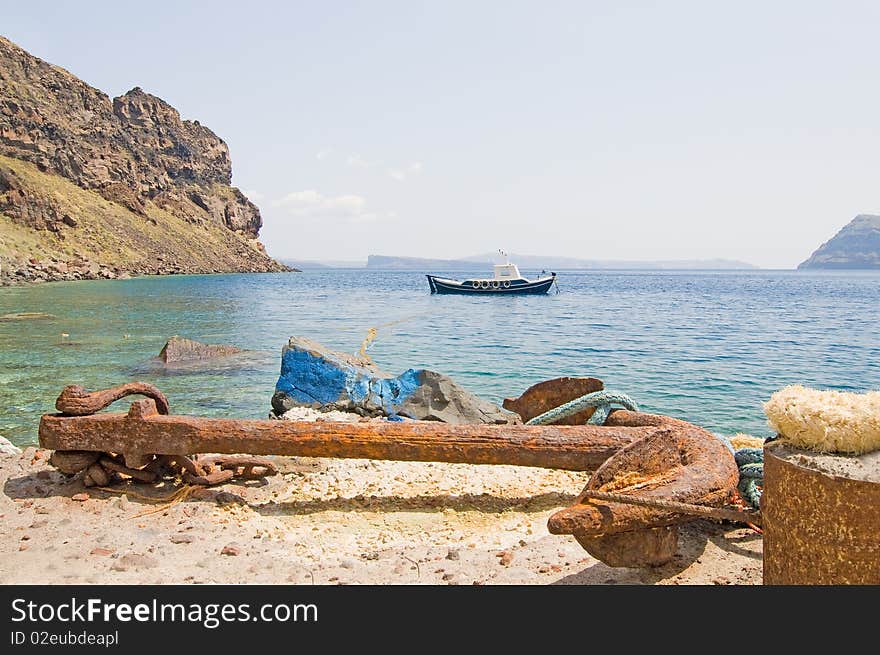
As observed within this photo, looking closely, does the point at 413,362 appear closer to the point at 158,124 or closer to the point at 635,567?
the point at 635,567

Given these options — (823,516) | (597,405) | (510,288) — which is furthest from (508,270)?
(823,516)

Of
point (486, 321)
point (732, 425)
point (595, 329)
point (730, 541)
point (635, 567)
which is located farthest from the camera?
point (486, 321)

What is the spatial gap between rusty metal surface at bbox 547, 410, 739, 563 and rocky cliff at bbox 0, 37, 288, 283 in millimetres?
64185

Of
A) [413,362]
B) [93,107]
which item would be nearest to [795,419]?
[413,362]

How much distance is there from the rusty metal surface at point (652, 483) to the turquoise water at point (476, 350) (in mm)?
6690

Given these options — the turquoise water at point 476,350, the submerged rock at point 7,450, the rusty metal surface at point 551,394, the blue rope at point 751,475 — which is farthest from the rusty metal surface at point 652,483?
the turquoise water at point 476,350

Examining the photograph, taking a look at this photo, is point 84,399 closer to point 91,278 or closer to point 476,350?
point 476,350

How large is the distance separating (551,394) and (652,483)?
102 inches

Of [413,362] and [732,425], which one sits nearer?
[732,425]

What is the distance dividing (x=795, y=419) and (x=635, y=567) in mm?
1261

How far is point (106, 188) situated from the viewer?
364 ft

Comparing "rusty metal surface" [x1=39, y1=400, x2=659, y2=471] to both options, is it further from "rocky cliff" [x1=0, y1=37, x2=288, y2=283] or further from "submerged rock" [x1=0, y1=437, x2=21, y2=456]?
"rocky cliff" [x1=0, y1=37, x2=288, y2=283]

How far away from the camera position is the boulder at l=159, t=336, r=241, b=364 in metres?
16.4

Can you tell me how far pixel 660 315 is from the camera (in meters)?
40.3
